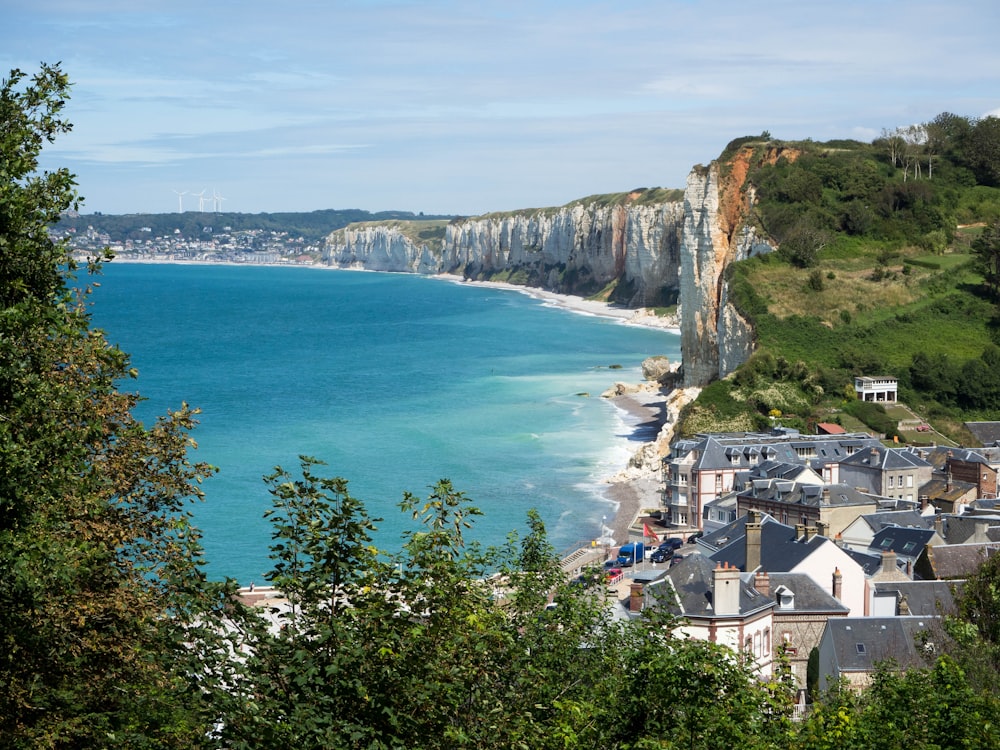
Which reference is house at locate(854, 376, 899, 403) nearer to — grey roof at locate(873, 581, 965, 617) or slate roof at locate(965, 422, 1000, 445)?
slate roof at locate(965, 422, 1000, 445)

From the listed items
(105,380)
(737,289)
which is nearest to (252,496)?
(737,289)

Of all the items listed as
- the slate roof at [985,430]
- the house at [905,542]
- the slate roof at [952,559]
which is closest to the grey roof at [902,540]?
the house at [905,542]

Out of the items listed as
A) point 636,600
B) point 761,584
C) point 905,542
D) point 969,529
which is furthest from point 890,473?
point 636,600

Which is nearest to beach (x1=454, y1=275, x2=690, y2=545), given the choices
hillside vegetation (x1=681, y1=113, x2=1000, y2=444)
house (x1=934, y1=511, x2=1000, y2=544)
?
hillside vegetation (x1=681, y1=113, x2=1000, y2=444)

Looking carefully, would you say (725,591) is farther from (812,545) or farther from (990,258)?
(990,258)

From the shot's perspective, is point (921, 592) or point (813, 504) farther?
point (813, 504)

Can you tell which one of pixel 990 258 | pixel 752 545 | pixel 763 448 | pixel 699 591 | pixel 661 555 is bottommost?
pixel 661 555
